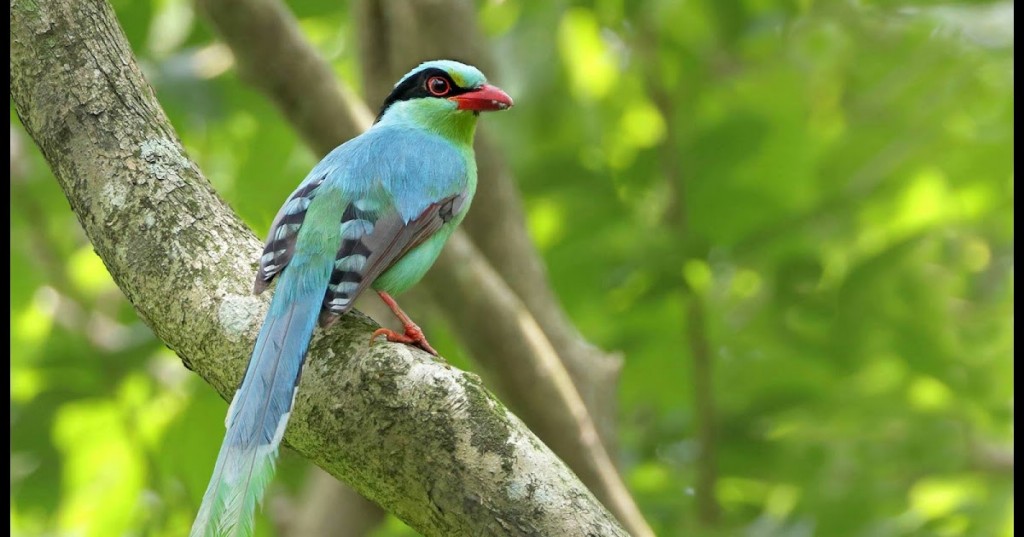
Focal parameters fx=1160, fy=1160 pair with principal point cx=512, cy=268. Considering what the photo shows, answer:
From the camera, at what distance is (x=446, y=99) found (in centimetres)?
465

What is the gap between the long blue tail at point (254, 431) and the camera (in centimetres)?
250

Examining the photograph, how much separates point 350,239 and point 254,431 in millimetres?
904

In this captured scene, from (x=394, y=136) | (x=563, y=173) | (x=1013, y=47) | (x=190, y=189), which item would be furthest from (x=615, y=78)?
(x=190, y=189)

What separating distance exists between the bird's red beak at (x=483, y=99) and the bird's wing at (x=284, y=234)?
1.05m

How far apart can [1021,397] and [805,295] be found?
1102 millimetres

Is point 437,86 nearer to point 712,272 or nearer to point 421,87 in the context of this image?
point 421,87

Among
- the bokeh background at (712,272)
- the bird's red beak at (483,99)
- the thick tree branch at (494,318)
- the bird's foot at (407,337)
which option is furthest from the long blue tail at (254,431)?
the bokeh background at (712,272)

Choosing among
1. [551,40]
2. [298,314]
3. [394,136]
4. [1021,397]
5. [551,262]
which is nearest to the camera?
[298,314]

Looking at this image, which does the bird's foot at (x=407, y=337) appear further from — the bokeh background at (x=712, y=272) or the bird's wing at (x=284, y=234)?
the bokeh background at (x=712, y=272)

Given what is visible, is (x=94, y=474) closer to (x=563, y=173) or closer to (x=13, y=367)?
(x=13, y=367)

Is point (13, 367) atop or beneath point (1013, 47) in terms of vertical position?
beneath

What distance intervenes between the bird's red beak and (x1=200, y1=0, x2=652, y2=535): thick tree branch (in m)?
0.59

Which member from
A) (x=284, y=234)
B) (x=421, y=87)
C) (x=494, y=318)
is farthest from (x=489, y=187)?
(x=284, y=234)

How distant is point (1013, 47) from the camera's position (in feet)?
18.4
